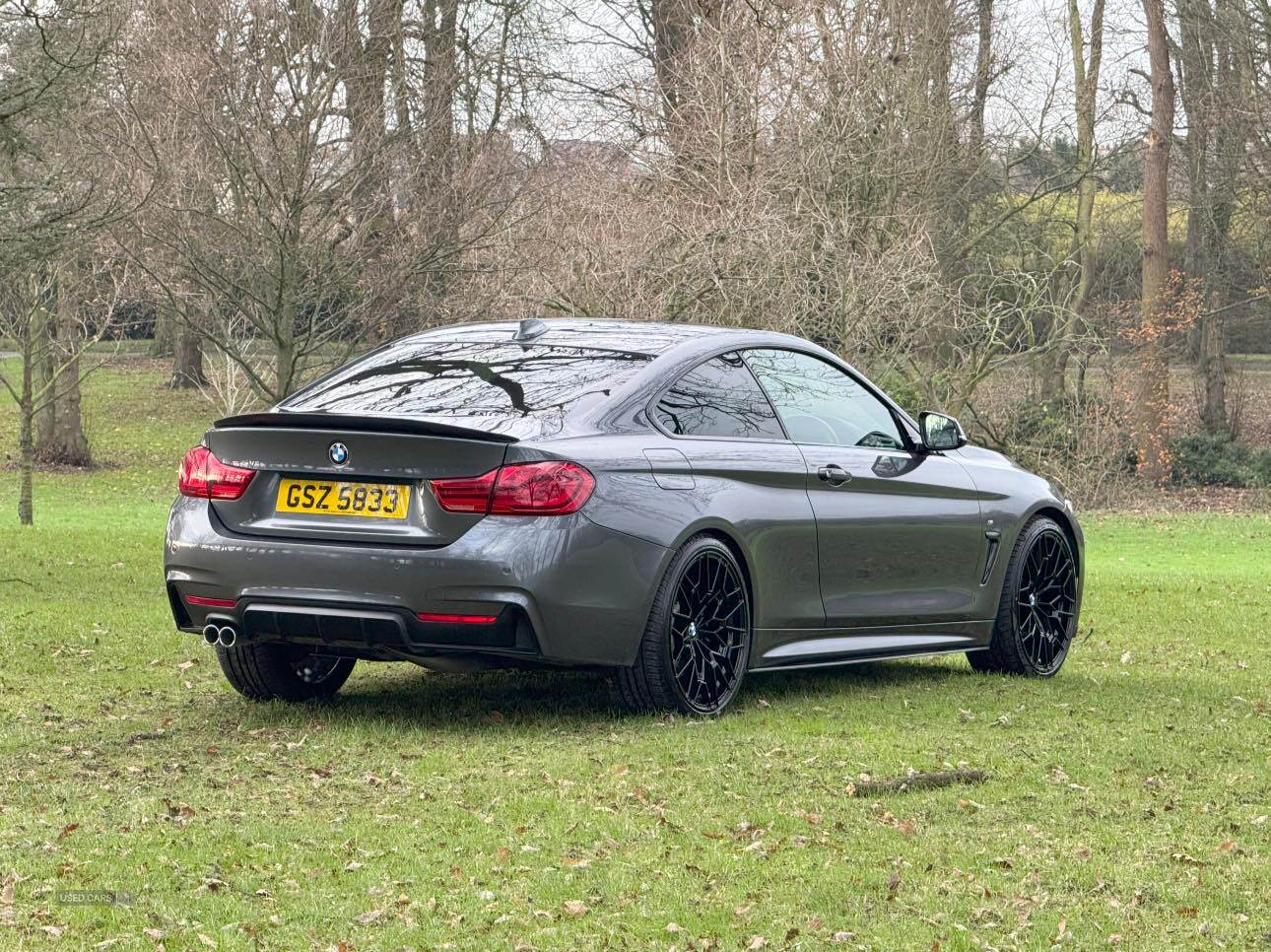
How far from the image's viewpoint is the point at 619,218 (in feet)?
57.2

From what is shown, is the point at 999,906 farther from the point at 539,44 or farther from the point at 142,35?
the point at 539,44

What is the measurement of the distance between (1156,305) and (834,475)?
97.1 ft

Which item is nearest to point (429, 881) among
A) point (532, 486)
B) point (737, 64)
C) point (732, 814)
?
point (732, 814)

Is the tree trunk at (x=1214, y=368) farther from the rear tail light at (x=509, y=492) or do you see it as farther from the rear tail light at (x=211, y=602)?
the rear tail light at (x=211, y=602)

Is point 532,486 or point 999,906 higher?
point 532,486

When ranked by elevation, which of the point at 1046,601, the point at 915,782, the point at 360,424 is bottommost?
the point at 915,782

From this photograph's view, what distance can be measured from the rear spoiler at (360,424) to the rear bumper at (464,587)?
12.7 inches

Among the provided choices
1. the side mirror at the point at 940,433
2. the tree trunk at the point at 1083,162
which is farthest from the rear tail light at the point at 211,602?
the tree trunk at the point at 1083,162

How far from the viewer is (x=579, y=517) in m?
6.75

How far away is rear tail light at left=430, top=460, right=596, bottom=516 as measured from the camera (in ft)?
21.8

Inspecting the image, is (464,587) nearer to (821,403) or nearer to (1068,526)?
(821,403)

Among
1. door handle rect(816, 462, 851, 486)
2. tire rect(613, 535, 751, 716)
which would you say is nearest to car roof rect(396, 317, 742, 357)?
door handle rect(816, 462, 851, 486)

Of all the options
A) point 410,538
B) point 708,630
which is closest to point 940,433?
point 708,630

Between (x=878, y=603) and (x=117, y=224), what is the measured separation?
7644 mm
